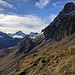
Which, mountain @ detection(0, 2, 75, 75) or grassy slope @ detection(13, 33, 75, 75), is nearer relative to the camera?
grassy slope @ detection(13, 33, 75, 75)

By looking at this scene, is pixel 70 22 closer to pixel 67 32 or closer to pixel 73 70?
pixel 67 32

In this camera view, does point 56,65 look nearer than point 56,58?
Yes

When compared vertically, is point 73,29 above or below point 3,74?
above

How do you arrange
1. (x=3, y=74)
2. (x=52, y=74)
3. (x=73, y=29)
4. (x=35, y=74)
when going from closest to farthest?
1. (x=52, y=74)
2. (x=35, y=74)
3. (x=73, y=29)
4. (x=3, y=74)

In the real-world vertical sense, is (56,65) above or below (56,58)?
below

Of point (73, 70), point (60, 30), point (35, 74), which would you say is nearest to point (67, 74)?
point (73, 70)

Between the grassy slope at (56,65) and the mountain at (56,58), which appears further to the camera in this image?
the mountain at (56,58)

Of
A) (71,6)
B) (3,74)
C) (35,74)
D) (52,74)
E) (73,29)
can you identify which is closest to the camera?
(52,74)

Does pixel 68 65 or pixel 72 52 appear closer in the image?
pixel 68 65

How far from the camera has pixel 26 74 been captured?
3181 cm

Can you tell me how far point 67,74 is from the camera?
18.0m

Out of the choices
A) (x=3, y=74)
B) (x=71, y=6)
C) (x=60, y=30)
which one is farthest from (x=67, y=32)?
(x=3, y=74)

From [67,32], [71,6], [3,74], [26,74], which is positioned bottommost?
[3,74]

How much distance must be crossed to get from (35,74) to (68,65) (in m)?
12.6
